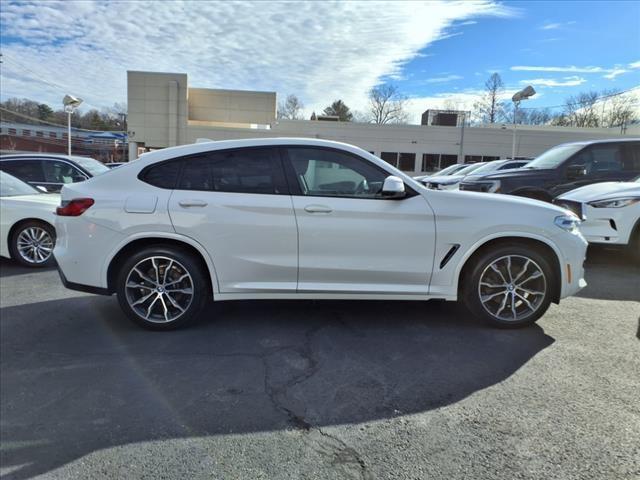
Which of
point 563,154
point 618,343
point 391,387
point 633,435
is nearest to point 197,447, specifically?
point 391,387

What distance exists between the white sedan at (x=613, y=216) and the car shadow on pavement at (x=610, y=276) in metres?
0.36

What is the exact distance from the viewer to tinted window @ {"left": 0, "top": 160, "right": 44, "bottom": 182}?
896 centimetres

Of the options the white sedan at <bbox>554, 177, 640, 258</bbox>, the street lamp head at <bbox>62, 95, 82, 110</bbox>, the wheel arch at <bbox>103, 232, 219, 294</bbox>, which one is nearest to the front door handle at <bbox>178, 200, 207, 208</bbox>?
the wheel arch at <bbox>103, 232, 219, 294</bbox>

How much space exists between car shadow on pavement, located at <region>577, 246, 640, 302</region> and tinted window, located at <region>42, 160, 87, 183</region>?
930 centimetres

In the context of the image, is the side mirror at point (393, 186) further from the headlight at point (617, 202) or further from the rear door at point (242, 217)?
the headlight at point (617, 202)

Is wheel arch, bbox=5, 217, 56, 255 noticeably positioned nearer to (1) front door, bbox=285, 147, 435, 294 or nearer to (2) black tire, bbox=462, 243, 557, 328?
(1) front door, bbox=285, 147, 435, 294

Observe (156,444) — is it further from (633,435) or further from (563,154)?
(563,154)

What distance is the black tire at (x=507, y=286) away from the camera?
4.13 m

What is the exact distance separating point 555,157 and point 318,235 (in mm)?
6617

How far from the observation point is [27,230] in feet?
22.6

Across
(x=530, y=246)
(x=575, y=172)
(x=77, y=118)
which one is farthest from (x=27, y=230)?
(x=77, y=118)

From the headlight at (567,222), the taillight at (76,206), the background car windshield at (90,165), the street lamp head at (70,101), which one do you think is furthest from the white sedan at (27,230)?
the street lamp head at (70,101)

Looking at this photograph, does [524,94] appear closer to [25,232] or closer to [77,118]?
[25,232]

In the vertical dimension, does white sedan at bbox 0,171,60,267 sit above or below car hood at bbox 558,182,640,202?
below
